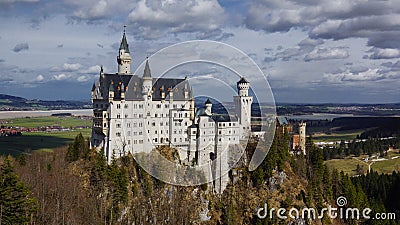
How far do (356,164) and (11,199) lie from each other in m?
99.0

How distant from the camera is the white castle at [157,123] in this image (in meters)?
65.8

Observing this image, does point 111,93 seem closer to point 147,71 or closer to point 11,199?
point 147,71

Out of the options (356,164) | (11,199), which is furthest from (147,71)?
(356,164)

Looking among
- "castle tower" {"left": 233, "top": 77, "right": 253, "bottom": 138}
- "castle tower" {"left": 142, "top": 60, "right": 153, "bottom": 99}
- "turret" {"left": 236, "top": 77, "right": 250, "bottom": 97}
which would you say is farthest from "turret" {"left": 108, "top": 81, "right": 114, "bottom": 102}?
"turret" {"left": 236, "top": 77, "right": 250, "bottom": 97}

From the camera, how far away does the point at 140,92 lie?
224ft

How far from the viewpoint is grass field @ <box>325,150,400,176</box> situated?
10972cm

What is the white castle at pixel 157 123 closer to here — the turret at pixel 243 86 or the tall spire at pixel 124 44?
the turret at pixel 243 86

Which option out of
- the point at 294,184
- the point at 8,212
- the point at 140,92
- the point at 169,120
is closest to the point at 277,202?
the point at 294,184

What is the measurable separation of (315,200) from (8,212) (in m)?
46.9

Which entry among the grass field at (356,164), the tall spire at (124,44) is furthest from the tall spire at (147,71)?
the grass field at (356,164)

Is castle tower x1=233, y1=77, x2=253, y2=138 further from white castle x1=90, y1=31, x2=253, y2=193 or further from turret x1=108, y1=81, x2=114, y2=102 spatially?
turret x1=108, y1=81, x2=114, y2=102

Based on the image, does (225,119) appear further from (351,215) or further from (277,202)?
(351,215)
